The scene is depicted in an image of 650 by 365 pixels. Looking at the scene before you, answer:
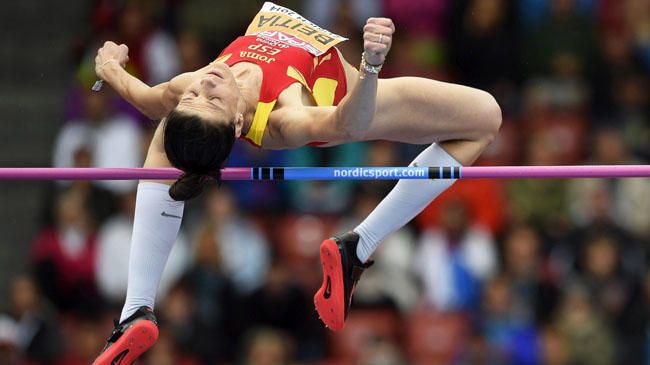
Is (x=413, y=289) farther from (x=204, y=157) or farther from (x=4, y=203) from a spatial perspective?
(x=204, y=157)

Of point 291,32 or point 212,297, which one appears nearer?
point 291,32

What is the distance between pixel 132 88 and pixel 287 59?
758 mm

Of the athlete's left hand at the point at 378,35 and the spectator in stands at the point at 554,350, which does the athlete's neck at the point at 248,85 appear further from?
the spectator in stands at the point at 554,350

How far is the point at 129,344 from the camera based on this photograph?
7047 mm

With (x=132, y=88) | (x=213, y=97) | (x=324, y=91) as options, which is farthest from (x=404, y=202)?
(x=132, y=88)

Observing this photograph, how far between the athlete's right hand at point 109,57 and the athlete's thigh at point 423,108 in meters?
1.33

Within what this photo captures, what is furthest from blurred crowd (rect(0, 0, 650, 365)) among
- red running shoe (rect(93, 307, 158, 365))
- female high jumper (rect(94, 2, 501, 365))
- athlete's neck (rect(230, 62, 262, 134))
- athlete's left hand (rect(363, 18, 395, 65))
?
athlete's left hand (rect(363, 18, 395, 65))

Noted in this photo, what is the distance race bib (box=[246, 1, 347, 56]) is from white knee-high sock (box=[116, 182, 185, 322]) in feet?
3.14

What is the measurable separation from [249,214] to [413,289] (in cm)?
144

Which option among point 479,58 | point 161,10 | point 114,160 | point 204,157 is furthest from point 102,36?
point 204,157

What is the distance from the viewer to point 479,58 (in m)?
12.1

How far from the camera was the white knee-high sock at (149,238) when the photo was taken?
720 cm

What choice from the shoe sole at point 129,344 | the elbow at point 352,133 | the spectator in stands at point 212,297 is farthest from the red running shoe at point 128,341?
the spectator in stands at point 212,297

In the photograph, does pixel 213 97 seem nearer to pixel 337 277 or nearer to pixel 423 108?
pixel 423 108
